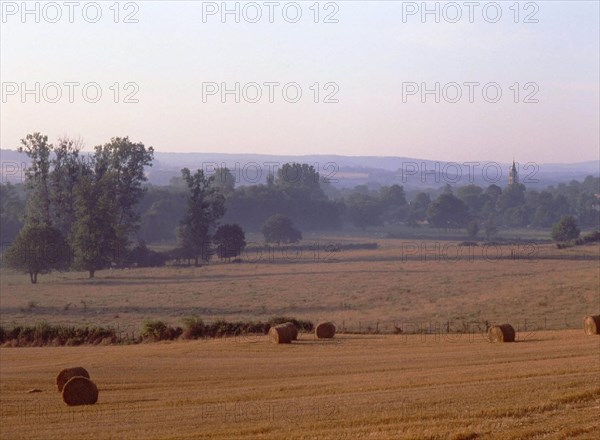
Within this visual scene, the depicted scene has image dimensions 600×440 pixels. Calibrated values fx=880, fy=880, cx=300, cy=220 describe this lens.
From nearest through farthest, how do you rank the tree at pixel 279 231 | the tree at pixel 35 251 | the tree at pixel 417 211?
the tree at pixel 35 251, the tree at pixel 279 231, the tree at pixel 417 211

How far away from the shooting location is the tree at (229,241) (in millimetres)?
80562

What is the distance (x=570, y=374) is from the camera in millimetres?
18797

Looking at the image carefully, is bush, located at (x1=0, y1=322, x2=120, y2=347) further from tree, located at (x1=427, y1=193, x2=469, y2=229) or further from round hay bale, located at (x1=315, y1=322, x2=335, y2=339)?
tree, located at (x1=427, y1=193, x2=469, y2=229)

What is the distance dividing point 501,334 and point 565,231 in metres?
60.5

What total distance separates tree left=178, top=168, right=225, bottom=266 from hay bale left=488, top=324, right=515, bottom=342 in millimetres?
52301

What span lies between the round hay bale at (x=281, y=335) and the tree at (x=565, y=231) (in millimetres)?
60594

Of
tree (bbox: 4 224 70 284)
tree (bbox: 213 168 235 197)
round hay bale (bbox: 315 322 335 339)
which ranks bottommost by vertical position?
round hay bale (bbox: 315 322 335 339)

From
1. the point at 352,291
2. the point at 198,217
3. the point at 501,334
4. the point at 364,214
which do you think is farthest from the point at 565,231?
the point at 501,334

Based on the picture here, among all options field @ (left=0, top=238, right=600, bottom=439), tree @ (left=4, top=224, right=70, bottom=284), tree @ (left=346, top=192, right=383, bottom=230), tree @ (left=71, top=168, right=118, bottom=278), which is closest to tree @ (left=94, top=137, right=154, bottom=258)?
tree @ (left=71, top=168, right=118, bottom=278)

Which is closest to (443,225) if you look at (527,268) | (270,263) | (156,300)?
(270,263)

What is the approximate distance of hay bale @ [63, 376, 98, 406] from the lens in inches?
755

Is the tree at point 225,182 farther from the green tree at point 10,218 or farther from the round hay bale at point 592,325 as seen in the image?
the round hay bale at point 592,325

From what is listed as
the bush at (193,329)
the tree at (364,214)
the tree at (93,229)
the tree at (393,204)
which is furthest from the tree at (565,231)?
the bush at (193,329)

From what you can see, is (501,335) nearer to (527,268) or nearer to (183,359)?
(183,359)
